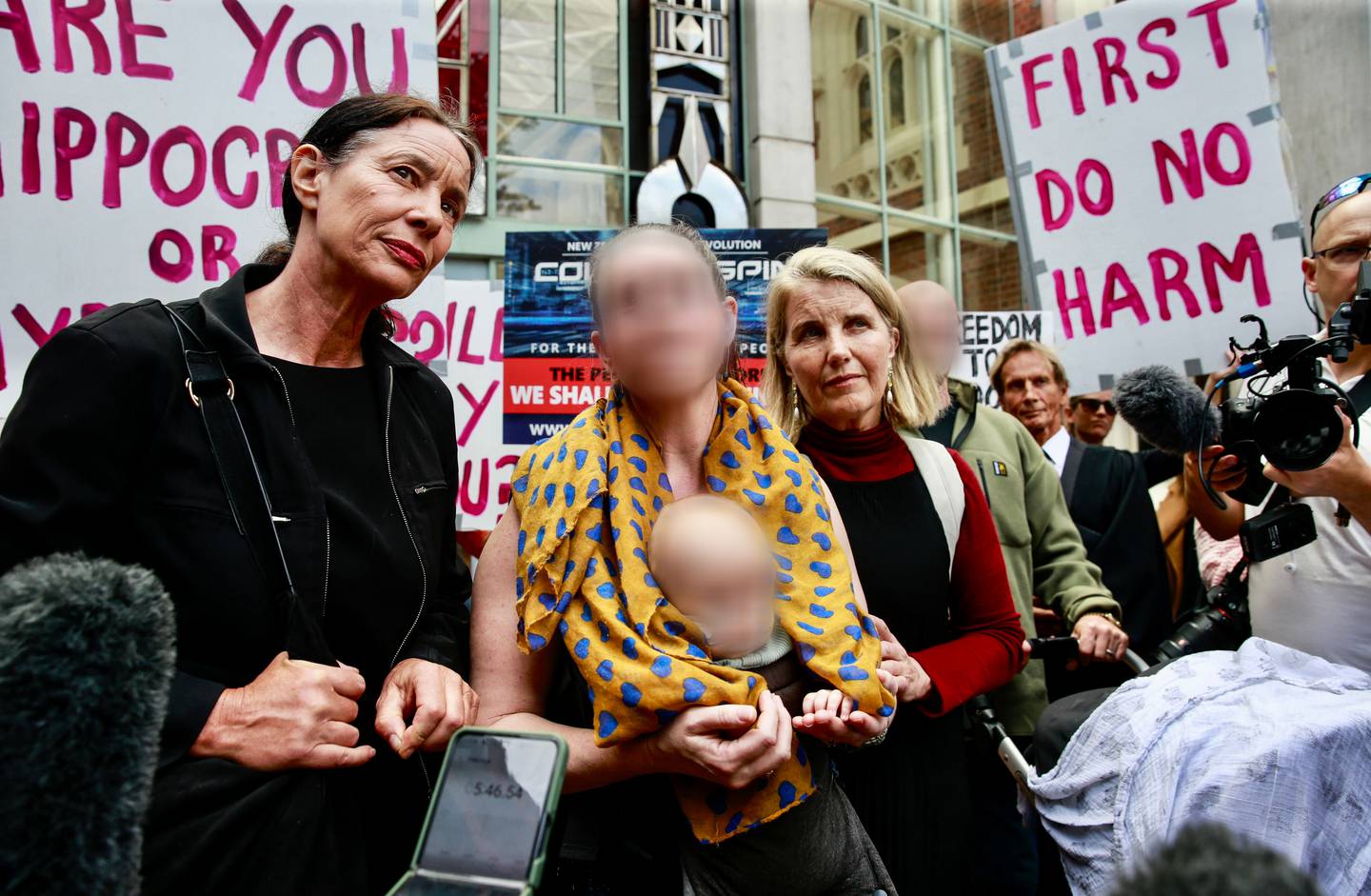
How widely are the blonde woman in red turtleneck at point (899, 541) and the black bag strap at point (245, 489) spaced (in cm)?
98

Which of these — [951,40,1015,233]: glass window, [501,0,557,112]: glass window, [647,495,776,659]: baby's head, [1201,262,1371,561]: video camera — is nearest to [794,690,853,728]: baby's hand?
[647,495,776,659]: baby's head

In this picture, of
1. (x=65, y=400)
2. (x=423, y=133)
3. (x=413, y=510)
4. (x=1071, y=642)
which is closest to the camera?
(x=65, y=400)

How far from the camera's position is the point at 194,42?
2641 mm

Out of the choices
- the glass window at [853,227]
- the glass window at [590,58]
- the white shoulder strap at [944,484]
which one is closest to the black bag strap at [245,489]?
the white shoulder strap at [944,484]

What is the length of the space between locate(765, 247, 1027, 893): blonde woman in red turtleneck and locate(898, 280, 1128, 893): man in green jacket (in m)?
0.23

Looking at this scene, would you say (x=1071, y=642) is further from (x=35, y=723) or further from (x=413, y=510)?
(x=35, y=723)

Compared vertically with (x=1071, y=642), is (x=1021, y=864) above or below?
below

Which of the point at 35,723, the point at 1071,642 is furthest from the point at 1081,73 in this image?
the point at 35,723

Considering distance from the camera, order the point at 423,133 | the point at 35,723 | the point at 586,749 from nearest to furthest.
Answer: the point at 35,723
the point at 586,749
the point at 423,133

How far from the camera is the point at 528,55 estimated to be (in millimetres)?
7766

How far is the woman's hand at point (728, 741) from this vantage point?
4.09 feet

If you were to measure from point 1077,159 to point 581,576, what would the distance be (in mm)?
3183

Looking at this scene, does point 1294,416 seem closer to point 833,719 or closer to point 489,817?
point 833,719

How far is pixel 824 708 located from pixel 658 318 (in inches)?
26.6
